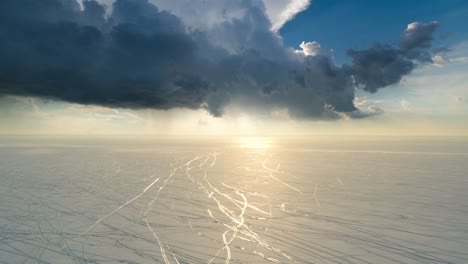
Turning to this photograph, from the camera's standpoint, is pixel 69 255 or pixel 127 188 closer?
pixel 69 255

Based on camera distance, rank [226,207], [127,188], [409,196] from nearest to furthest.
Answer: [226,207] < [409,196] < [127,188]

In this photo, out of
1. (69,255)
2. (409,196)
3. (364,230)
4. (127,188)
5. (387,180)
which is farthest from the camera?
(387,180)

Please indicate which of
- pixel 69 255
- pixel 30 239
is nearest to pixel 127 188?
pixel 30 239

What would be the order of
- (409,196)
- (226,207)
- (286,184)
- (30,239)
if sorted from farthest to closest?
(286,184) → (409,196) → (226,207) → (30,239)

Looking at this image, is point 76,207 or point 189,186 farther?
point 189,186

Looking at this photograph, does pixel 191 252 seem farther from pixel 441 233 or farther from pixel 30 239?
pixel 441 233

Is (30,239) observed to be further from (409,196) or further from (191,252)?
(409,196)

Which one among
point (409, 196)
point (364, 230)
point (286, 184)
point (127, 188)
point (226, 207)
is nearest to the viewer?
point (364, 230)

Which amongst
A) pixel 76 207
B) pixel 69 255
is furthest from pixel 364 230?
pixel 76 207
